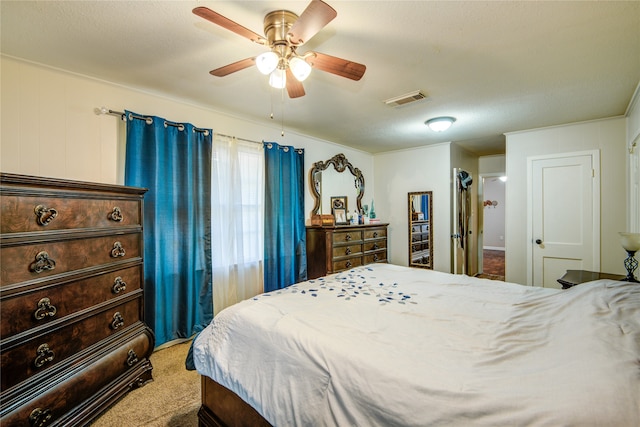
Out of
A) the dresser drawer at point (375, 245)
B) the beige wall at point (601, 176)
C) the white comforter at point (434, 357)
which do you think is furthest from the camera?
the dresser drawer at point (375, 245)

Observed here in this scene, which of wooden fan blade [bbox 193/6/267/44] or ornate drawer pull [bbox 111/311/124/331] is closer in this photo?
wooden fan blade [bbox 193/6/267/44]

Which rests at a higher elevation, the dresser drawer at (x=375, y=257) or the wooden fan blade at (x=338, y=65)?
the wooden fan blade at (x=338, y=65)

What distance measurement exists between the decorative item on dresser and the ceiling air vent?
95.0 inches

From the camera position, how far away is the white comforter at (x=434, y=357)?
0.76 m

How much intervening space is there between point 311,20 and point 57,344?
7.10 ft

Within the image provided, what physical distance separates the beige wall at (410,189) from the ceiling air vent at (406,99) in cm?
200

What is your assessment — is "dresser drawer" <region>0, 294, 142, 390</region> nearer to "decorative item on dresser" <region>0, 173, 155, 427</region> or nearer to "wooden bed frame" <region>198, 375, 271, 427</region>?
"decorative item on dresser" <region>0, 173, 155, 427</region>

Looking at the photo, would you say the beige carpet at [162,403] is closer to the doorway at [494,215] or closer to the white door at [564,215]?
the white door at [564,215]

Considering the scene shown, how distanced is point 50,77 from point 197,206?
4.78 ft

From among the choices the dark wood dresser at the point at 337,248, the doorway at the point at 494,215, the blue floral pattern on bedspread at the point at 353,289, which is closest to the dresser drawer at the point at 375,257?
the dark wood dresser at the point at 337,248

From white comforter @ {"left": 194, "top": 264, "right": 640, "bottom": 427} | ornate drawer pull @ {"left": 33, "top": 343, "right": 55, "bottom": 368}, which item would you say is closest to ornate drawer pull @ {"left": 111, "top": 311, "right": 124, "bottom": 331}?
ornate drawer pull @ {"left": 33, "top": 343, "right": 55, "bottom": 368}

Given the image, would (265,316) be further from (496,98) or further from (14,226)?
(496,98)

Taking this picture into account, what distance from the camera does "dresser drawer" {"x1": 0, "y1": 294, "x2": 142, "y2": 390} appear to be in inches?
50.6

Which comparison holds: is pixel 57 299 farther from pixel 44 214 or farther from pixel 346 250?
pixel 346 250
